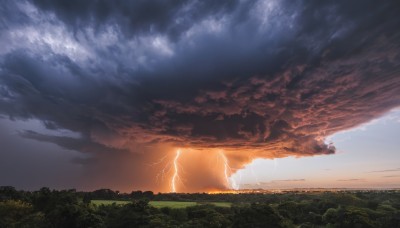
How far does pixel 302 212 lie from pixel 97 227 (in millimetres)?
68210

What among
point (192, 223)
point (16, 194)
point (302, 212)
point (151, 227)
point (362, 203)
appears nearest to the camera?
point (151, 227)

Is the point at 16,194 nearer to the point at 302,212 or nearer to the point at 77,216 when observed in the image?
the point at 77,216

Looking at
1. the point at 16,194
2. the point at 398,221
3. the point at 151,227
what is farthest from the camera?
the point at 16,194

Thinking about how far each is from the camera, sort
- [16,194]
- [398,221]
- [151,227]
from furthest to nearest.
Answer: [16,194], [398,221], [151,227]

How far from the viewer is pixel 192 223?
177ft

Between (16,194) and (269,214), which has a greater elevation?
(16,194)

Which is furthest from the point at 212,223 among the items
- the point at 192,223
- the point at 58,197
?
the point at 58,197

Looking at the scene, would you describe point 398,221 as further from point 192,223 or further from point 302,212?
point 192,223

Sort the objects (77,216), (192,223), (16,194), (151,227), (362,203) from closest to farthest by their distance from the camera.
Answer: (151,227) < (192,223) < (77,216) < (16,194) < (362,203)

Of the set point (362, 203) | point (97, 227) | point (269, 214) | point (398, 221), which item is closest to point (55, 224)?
point (97, 227)

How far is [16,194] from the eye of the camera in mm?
85125

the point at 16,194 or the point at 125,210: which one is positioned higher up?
the point at 16,194

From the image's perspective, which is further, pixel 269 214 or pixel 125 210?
pixel 125 210

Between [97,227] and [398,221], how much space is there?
201 feet
